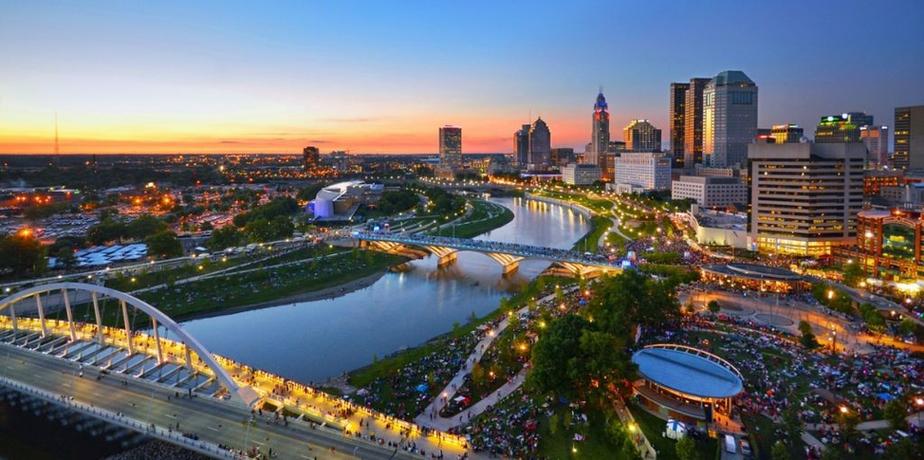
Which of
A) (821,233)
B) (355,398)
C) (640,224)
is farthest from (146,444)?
(640,224)

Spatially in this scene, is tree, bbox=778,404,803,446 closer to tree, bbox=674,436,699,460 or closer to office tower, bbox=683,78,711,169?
tree, bbox=674,436,699,460

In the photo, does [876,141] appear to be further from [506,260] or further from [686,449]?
[686,449]

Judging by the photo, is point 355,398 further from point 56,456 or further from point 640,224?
point 640,224

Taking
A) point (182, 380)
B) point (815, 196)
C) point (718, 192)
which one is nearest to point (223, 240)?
point (182, 380)

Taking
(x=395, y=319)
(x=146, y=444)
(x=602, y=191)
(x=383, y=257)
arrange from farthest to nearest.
→ (x=602, y=191) < (x=383, y=257) < (x=395, y=319) < (x=146, y=444)

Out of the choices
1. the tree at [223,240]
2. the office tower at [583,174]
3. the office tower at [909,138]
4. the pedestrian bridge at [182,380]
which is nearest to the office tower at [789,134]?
the office tower at [909,138]

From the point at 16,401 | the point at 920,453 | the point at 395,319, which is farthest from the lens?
the point at 395,319
